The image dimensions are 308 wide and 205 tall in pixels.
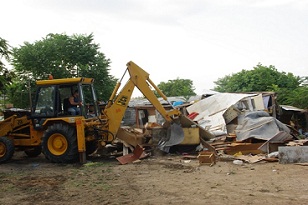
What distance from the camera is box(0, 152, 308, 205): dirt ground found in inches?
244

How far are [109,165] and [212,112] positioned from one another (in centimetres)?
774

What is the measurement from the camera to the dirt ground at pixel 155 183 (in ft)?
20.3

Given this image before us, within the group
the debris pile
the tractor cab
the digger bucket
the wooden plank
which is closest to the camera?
the wooden plank

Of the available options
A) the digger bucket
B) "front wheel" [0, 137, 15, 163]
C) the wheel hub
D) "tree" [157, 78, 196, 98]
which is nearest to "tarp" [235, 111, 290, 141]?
the digger bucket

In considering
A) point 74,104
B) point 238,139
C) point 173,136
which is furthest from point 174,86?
point 74,104

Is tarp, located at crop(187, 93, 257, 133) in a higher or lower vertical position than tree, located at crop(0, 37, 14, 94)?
lower

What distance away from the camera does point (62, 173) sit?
29.9 ft

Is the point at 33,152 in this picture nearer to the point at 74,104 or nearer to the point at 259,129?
the point at 74,104

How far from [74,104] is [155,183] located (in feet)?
14.2

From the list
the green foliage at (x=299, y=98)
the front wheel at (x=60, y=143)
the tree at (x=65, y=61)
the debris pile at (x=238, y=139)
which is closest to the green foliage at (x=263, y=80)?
the green foliage at (x=299, y=98)

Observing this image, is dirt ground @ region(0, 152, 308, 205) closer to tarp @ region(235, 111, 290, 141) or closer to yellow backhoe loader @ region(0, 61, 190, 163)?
yellow backhoe loader @ region(0, 61, 190, 163)

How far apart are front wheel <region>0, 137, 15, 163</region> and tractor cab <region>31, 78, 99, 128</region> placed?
971 mm

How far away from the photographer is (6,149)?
11.0 meters

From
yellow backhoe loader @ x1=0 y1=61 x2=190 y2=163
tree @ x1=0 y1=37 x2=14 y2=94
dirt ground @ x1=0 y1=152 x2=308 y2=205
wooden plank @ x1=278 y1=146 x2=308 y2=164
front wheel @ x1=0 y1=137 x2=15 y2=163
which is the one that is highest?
tree @ x1=0 y1=37 x2=14 y2=94
